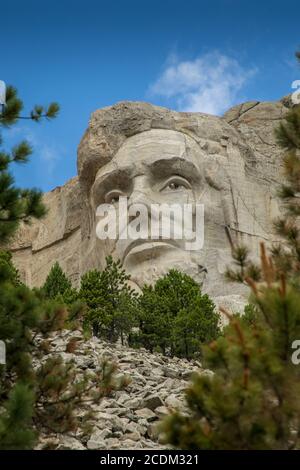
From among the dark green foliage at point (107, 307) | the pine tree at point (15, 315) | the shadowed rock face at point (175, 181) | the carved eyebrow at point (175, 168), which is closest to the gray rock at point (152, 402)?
the pine tree at point (15, 315)

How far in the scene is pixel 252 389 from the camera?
6.27 metres

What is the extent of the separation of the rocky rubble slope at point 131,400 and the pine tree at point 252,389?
1.03 metres

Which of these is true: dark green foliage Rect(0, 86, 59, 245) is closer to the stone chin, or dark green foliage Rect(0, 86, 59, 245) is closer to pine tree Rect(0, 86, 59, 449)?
pine tree Rect(0, 86, 59, 449)

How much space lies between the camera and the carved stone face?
24.6m

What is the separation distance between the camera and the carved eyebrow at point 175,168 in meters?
25.6

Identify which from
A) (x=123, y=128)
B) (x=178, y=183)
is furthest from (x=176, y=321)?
(x=123, y=128)

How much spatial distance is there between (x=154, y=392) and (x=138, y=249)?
13473 mm

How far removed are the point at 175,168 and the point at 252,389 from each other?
19.8 metres

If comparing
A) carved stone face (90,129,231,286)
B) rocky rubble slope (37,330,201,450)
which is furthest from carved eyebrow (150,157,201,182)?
rocky rubble slope (37,330,201,450)

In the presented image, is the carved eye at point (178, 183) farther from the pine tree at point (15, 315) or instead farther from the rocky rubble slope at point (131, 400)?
the pine tree at point (15, 315)

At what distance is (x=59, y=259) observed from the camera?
31.6 meters

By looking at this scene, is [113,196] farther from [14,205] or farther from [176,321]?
[14,205]
